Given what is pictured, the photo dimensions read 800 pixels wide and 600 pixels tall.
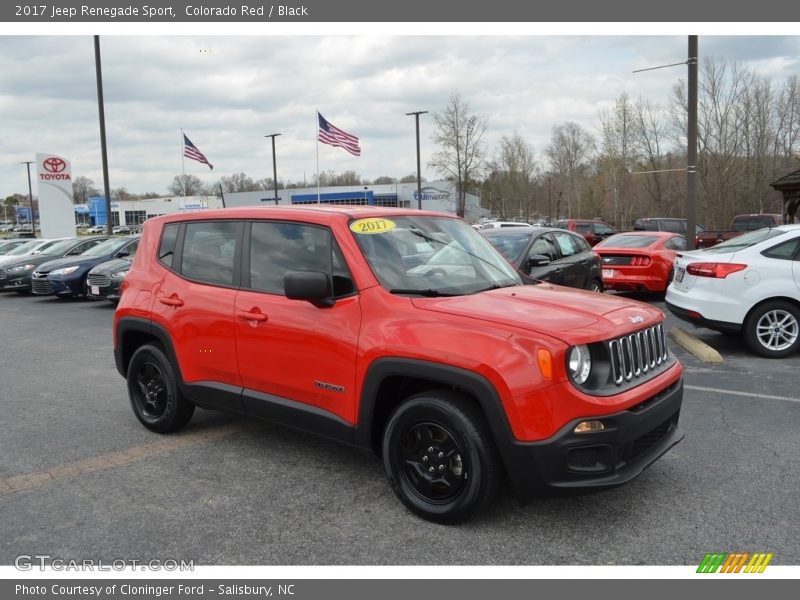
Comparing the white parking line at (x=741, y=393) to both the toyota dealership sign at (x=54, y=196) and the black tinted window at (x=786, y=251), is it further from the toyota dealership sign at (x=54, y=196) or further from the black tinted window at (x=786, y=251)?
the toyota dealership sign at (x=54, y=196)

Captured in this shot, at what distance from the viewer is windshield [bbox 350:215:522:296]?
3.96 meters

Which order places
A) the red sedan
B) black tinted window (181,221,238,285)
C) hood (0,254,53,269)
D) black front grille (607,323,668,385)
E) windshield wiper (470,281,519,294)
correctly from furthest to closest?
1. hood (0,254,53,269)
2. the red sedan
3. black tinted window (181,221,238,285)
4. windshield wiper (470,281,519,294)
5. black front grille (607,323,668,385)

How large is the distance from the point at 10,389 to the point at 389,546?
559cm

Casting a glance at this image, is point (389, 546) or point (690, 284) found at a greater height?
point (690, 284)

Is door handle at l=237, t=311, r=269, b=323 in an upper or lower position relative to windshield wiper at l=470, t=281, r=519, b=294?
lower

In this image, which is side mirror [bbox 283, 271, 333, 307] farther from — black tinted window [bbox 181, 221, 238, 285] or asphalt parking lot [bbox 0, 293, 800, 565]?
asphalt parking lot [bbox 0, 293, 800, 565]

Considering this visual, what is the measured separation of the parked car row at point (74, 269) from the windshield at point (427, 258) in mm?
10531

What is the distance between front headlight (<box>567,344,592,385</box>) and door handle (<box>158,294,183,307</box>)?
3.00 metres

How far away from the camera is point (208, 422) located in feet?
18.5

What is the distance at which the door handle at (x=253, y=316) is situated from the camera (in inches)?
167

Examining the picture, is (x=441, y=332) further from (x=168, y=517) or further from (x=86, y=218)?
(x=86, y=218)

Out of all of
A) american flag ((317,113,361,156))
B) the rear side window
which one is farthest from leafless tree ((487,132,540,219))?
the rear side window

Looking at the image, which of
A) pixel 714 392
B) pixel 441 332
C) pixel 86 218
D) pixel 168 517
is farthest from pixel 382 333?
pixel 86 218

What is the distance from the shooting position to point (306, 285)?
12.4ft
